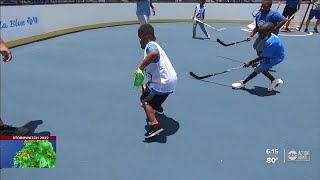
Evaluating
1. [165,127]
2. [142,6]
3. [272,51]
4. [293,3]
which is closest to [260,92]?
[272,51]

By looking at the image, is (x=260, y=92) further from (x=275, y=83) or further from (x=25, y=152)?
(x=25, y=152)

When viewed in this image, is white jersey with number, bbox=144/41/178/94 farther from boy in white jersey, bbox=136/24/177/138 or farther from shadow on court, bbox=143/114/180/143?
shadow on court, bbox=143/114/180/143

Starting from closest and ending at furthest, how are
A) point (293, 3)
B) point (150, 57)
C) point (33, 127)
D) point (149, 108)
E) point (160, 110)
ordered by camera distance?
point (150, 57) < point (149, 108) < point (33, 127) < point (160, 110) < point (293, 3)

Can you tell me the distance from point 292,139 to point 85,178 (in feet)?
8.33

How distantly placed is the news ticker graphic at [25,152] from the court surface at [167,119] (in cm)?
16

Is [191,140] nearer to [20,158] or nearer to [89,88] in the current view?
[20,158]

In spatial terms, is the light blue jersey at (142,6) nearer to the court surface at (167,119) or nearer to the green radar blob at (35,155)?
the court surface at (167,119)

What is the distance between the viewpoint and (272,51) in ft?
16.6

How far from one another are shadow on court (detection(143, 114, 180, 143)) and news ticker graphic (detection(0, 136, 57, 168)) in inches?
47.3

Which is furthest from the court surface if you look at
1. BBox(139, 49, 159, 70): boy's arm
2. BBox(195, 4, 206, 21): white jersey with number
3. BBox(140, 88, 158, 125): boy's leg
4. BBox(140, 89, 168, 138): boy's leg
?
BBox(195, 4, 206, 21): white jersey with number

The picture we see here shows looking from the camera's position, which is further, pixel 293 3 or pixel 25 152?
pixel 293 3

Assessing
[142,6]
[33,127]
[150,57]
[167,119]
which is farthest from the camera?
[142,6]

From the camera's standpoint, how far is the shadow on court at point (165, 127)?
368 centimetres

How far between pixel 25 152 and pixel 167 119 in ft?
6.65
